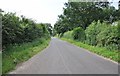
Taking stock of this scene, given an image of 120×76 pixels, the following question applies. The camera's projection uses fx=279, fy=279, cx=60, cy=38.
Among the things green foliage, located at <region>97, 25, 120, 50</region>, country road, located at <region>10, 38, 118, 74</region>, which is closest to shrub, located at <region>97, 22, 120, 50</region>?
green foliage, located at <region>97, 25, 120, 50</region>

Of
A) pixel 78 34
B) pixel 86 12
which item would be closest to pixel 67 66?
pixel 78 34

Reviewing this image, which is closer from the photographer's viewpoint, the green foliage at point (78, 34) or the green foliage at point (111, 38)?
the green foliage at point (111, 38)

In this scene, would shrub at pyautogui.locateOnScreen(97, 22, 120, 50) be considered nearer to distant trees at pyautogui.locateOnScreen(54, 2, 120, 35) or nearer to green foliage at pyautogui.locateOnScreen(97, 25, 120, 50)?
green foliage at pyautogui.locateOnScreen(97, 25, 120, 50)

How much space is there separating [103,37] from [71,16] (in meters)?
41.1

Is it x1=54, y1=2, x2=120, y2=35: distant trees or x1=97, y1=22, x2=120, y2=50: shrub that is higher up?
x1=54, y1=2, x2=120, y2=35: distant trees

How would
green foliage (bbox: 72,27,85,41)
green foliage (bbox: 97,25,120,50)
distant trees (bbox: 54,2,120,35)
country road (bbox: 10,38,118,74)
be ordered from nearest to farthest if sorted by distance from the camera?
1. country road (bbox: 10,38,118,74)
2. green foliage (bbox: 97,25,120,50)
3. green foliage (bbox: 72,27,85,41)
4. distant trees (bbox: 54,2,120,35)

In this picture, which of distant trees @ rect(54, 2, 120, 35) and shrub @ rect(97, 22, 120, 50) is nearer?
shrub @ rect(97, 22, 120, 50)

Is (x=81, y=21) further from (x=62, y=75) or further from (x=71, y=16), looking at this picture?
(x=62, y=75)

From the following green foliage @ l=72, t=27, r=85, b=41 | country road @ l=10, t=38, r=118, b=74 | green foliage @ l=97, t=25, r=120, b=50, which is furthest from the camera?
green foliage @ l=72, t=27, r=85, b=41

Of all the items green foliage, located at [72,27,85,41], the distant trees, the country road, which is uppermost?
the distant trees

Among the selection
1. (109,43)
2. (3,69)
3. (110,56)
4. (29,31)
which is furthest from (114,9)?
(3,69)

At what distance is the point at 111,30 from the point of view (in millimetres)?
28109

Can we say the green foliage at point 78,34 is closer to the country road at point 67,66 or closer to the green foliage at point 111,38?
the green foliage at point 111,38

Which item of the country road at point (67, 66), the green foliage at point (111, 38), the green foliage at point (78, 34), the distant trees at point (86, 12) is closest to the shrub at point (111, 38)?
the green foliage at point (111, 38)
